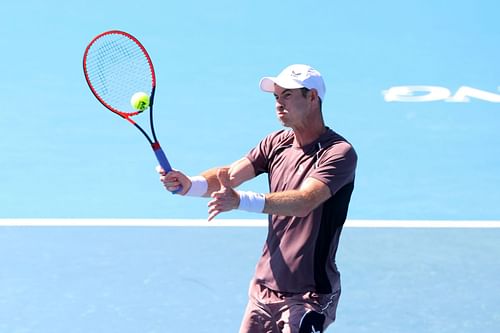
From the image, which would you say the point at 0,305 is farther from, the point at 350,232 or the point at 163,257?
the point at 350,232

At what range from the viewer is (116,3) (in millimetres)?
15844

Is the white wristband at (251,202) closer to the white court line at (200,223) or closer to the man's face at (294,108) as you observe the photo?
the man's face at (294,108)

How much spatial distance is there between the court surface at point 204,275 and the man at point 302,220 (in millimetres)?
1840

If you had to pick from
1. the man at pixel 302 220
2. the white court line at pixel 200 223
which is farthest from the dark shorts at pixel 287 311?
the white court line at pixel 200 223

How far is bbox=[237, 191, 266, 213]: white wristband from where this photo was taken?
5.09m

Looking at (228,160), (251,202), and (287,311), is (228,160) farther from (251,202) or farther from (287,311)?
(251,202)

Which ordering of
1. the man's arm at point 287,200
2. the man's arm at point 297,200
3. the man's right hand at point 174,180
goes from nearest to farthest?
the man's arm at point 287,200
the man's arm at point 297,200
the man's right hand at point 174,180

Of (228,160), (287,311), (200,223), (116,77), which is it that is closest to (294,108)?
(287,311)

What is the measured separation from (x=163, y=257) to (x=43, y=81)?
530cm

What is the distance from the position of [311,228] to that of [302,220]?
0.22ft

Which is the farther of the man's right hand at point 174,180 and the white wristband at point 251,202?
the man's right hand at point 174,180

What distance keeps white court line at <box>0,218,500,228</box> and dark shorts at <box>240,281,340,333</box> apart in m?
3.73

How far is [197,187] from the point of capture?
5.62m

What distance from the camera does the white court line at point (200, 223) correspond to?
9250 mm
